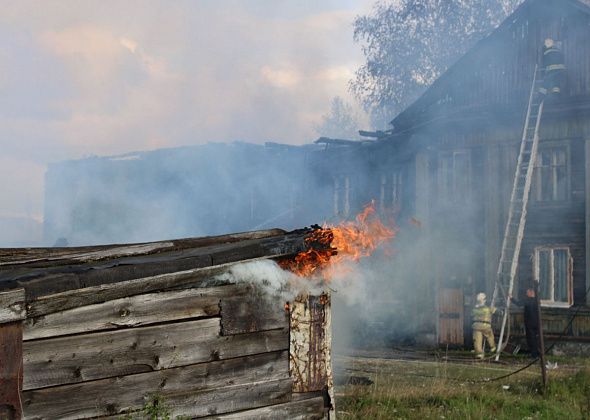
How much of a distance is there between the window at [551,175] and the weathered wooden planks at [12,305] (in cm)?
1447

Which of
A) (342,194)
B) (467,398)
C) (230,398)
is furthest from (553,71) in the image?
(230,398)

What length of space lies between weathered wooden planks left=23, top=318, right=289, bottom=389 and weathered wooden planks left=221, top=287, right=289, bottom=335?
0.19 feet

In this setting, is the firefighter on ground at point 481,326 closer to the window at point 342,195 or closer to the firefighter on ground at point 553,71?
the firefighter on ground at point 553,71

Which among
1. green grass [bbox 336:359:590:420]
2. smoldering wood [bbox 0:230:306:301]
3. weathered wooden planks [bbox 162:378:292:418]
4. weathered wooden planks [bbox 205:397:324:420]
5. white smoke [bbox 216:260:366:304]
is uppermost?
smoldering wood [bbox 0:230:306:301]

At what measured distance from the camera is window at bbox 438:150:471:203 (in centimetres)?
1734

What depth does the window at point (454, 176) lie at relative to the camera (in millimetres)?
17344

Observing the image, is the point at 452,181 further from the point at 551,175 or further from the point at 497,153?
the point at 551,175

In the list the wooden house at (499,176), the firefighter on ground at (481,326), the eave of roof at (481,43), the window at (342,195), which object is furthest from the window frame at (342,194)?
the firefighter on ground at (481,326)

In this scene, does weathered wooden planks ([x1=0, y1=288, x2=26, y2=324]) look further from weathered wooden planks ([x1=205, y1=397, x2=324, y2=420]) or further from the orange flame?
the orange flame

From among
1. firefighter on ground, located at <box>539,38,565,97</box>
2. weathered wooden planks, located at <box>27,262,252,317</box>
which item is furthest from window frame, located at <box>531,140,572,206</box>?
weathered wooden planks, located at <box>27,262,252,317</box>

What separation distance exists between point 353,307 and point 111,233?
978cm

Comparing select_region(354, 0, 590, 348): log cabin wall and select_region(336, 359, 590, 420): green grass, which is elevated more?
select_region(354, 0, 590, 348): log cabin wall

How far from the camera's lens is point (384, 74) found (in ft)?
124

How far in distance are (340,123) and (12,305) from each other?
6517 centimetres
